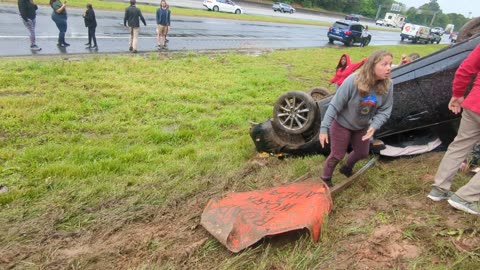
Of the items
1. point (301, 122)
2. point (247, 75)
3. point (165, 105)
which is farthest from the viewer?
point (247, 75)

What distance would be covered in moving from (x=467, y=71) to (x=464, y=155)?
27.7 inches

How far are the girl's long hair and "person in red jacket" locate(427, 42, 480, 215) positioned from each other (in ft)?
2.00

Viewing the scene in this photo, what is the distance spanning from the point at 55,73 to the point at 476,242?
320 inches

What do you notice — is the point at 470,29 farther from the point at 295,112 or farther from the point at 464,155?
the point at 464,155

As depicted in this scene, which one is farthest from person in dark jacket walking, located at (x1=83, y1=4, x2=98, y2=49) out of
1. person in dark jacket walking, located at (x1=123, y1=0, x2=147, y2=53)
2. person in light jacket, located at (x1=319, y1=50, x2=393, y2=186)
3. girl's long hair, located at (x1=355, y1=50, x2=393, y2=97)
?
girl's long hair, located at (x1=355, y1=50, x2=393, y2=97)

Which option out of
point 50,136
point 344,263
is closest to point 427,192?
point 344,263

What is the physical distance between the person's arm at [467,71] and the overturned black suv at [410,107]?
1158mm

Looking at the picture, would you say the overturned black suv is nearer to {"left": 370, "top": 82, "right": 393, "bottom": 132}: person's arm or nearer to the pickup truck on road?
{"left": 370, "top": 82, "right": 393, "bottom": 132}: person's arm

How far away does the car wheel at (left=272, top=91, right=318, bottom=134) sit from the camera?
14.8ft

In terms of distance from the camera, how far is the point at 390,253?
8.71 ft

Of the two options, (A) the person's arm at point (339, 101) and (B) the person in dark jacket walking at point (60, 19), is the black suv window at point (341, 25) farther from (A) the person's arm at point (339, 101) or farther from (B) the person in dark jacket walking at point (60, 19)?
(A) the person's arm at point (339, 101)

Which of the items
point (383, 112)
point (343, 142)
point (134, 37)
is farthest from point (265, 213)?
point (134, 37)

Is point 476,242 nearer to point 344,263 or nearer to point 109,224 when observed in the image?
point 344,263

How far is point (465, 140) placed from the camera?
10.1ft
